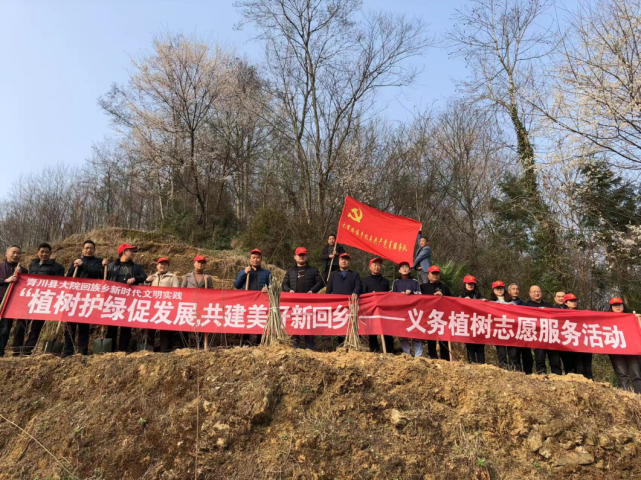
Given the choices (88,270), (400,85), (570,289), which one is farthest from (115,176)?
(570,289)

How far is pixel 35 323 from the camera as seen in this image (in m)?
6.46

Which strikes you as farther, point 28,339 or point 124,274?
point 124,274

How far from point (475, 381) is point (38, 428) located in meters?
5.00

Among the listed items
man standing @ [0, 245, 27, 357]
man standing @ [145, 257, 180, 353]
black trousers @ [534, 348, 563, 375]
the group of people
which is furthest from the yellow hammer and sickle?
man standing @ [0, 245, 27, 357]

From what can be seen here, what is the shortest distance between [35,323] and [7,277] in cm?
87

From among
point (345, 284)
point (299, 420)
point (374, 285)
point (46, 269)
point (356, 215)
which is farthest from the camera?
point (356, 215)

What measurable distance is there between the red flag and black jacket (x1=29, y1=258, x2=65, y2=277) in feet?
16.5

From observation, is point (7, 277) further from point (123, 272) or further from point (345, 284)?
point (345, 284)

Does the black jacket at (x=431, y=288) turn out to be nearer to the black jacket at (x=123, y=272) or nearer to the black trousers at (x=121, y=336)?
the black jacket at (x=123, y=272)

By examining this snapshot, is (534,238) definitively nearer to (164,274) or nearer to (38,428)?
(164,274)

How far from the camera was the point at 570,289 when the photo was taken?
13516mm

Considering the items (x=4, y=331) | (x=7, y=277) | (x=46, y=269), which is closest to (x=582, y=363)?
(x=46, y=269)

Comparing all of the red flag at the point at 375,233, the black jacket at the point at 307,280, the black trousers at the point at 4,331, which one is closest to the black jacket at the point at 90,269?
the black trousers at the point at 4,331

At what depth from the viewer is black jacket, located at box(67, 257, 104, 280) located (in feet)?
22.9
